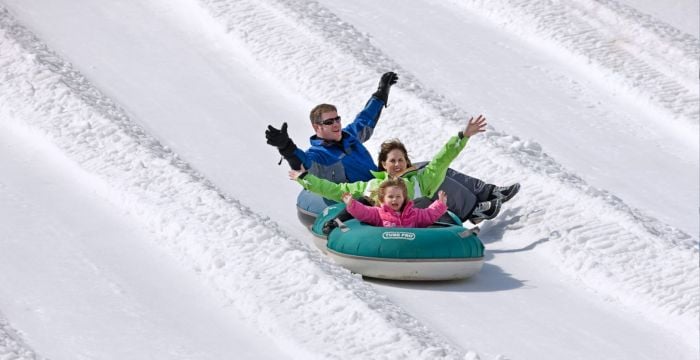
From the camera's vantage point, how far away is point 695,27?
48.0 ft

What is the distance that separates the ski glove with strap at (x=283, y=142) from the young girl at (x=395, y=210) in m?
0.41

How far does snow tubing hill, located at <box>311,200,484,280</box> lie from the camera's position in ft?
22.9

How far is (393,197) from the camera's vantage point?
23.5 feet

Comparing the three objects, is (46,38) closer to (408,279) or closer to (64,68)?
(64,68)

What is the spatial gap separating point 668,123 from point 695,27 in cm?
367

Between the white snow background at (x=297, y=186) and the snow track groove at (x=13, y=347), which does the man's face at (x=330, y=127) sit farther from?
the snow track groove at (x=13, y=347)

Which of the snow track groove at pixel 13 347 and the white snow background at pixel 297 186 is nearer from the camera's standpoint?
the snow track groove at pixel 13 347

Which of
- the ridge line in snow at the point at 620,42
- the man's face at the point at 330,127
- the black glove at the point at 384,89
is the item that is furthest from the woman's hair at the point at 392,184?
the ridge line in snow at the point at 620,42

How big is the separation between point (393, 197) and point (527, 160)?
8.64 ft

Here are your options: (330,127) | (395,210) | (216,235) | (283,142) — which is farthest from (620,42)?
(216,235)

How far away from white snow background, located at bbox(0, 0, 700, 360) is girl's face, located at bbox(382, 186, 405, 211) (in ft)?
1.62

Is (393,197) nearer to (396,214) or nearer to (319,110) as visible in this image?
(396,214)

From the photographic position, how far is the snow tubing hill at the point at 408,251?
6.98 m

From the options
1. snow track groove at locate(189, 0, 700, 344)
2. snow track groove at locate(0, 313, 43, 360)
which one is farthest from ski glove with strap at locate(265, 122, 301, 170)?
snow track groove at locate(0, 313, 43, 360)
